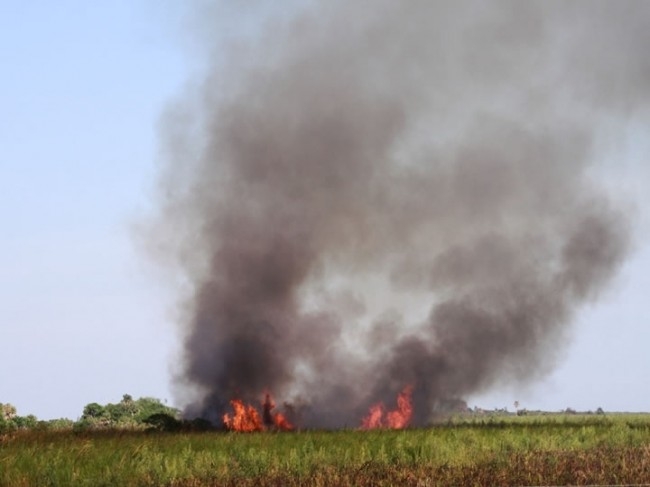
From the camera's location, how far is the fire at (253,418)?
47.4 metres

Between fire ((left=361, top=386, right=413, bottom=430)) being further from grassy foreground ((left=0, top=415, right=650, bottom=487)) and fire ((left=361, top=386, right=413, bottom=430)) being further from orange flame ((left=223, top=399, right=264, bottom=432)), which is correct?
grassy foreground ((left=0, top=415, right=650, bottom=487))

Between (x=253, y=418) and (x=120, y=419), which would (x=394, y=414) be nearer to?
(x=253, y=418)

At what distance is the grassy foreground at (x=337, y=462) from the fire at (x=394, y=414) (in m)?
19.2

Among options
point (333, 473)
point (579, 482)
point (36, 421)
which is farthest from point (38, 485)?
point (36, 421)

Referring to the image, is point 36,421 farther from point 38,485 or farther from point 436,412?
point 38,485

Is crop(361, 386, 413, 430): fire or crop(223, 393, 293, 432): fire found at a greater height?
crop(361, 386, 413, 430): fire

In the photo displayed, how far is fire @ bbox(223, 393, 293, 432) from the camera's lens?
47.4 metres

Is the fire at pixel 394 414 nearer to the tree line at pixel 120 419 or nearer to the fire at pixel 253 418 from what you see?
the fire at pixel 253 418

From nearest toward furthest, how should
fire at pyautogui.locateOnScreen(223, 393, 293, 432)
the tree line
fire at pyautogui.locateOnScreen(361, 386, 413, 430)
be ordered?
the tree line → fire at pyautogui.locateOnScreen(223, 393, 293, 432) → fire at pyautogui.locateOnScreen(361, 386, 413, 430)

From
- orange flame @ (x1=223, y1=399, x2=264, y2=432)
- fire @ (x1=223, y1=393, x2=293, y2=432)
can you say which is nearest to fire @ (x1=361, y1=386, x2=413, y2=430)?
fire @ (x1=223, y1=393, x2=293, y2=432)

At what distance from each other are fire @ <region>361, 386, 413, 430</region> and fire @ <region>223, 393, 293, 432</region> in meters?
5.10

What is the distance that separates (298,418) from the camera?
51344 millimetres

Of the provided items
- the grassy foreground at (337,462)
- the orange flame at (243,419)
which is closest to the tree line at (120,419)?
the orange flame at (243,419)

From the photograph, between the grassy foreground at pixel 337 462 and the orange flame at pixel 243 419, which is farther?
the orange flame at pixel 243 419
